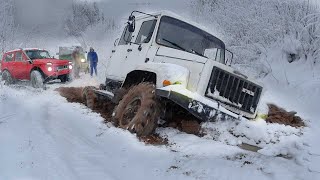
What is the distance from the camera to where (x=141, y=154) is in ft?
17.5

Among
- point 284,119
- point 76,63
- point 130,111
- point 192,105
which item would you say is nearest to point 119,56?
point 130,111

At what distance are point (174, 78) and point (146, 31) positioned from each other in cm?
189

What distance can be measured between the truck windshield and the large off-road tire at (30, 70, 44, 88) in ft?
27.1

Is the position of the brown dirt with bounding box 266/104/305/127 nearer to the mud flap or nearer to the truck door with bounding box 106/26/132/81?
the mud flap

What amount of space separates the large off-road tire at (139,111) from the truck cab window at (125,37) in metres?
1.81

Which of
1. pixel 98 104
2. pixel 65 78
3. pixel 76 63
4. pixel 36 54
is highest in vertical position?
pixel 98 104

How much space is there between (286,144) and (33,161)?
339 cm

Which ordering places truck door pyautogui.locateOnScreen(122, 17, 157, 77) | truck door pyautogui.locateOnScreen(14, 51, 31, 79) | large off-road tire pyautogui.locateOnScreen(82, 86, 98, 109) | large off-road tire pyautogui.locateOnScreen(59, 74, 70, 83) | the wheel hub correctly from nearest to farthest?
the wheel hub, truck door pyautogui.locateOnScreen(122, 17, 157, 77), large off-road tire pyautogui.locateOnScreen(82, 86, 98, 109), truck door pyautogui.locateOnScreen(14, 51, 31, 79), large off-road tire pyautogui.locateOnScreen(59, 74, 70, 83)

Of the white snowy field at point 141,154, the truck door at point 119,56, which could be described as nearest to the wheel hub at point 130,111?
the white snowy field at point 141,154

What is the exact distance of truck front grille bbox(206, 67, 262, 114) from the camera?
235 inches

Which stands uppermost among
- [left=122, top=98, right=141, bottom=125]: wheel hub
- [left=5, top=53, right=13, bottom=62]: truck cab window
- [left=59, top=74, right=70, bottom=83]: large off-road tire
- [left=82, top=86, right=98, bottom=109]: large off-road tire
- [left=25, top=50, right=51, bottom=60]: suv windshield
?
[left=122, top=98, right=141, bottom=125]: wheel hub

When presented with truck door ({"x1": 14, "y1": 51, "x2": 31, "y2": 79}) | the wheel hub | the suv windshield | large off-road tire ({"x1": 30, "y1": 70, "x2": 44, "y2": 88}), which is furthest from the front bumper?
the wheel hub

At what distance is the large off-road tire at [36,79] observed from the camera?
46.0 feet

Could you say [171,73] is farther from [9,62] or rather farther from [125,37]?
[9,62]
